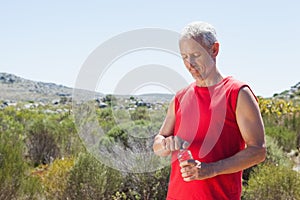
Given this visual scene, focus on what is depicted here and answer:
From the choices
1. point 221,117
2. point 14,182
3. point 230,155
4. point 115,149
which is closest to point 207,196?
point 230,155

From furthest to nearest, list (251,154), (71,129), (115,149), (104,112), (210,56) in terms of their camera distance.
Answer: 1. (104,112)
2. (71,129)
3. (115,149)
4. (210,56)
5. (251,154)

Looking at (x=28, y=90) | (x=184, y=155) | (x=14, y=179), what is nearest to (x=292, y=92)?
(x=28, y=90)

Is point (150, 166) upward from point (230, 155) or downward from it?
downward

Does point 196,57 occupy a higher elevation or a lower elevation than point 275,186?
higher

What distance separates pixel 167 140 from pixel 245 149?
1.24 feet

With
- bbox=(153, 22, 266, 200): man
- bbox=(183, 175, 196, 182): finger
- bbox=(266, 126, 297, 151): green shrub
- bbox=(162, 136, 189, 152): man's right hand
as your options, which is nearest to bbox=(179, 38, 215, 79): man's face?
bbox=(153, 22, 266, 200): man

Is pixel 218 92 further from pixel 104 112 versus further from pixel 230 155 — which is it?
pixel 104 112

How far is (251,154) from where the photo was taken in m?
2.02

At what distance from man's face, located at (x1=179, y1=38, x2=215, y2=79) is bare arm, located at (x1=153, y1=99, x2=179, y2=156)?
13.3 inches

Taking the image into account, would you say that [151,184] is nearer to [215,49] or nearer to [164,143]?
[164,143]

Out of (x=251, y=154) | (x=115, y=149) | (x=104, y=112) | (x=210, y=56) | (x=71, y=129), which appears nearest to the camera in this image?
(x=251, y=154)

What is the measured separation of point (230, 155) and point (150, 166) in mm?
3868

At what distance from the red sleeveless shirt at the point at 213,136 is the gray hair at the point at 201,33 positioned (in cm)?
21

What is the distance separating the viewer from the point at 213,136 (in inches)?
84.7
